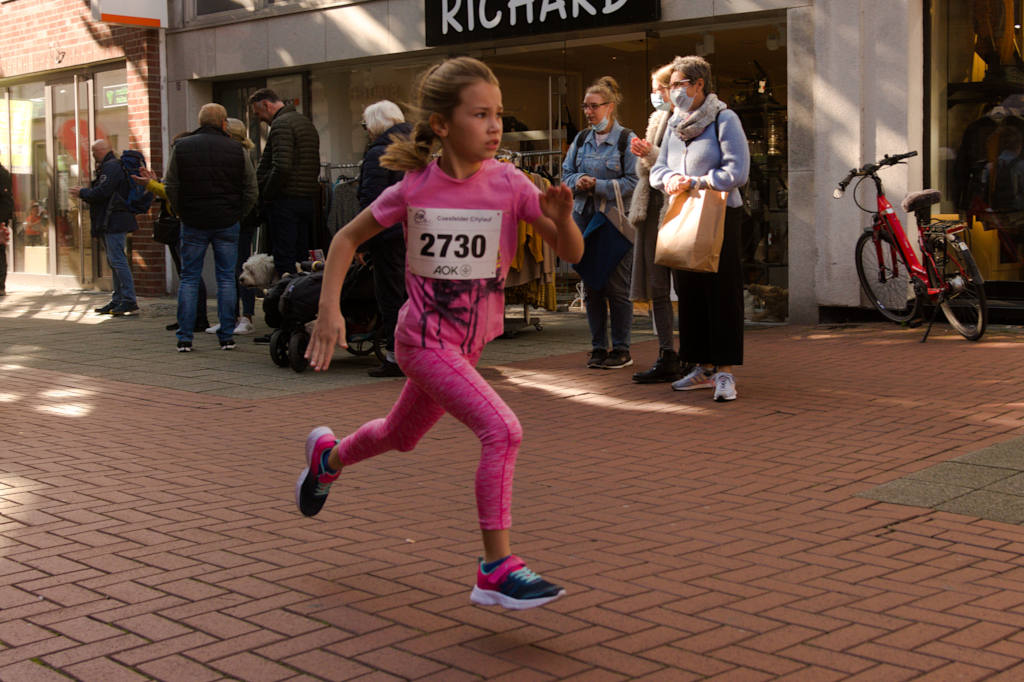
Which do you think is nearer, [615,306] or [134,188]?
[615,306]

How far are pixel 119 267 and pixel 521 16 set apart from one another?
556 cm

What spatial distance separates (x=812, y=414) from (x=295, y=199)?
611cm

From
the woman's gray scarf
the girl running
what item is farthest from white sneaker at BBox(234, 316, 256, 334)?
the girl running

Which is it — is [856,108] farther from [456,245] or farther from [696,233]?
[456,245]

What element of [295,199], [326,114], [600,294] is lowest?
[600,294]

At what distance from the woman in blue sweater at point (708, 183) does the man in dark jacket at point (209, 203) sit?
4.65 meters

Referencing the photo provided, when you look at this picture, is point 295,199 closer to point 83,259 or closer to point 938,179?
point 938,179

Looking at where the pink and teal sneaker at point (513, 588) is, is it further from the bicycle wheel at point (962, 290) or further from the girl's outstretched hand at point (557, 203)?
the bicycle wheel at point (962, 290)

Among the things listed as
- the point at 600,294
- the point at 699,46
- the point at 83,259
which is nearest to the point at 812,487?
the point at 600,294

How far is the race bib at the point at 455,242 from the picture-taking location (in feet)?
13.4

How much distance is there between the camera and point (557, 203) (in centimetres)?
380

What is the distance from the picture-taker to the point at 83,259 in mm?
19875

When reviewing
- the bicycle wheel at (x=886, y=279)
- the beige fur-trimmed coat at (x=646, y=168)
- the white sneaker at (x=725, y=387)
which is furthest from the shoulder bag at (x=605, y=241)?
the bicycle wheel at (x=886, y=279)

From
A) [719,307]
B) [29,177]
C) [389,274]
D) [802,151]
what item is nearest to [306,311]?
[389,274]
